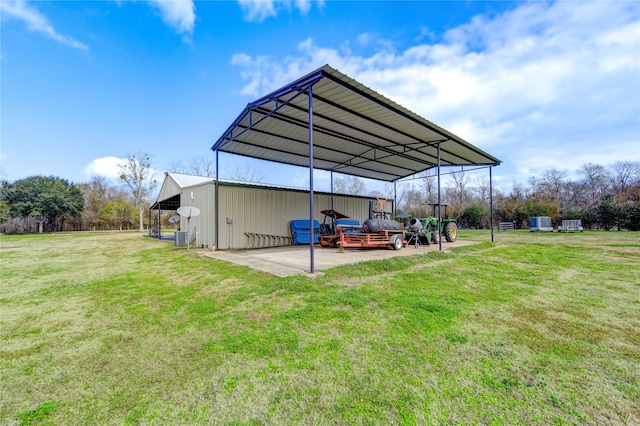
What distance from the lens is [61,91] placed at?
420 inches

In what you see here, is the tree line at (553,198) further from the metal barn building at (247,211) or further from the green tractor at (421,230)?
the metal barn building at (247,211)

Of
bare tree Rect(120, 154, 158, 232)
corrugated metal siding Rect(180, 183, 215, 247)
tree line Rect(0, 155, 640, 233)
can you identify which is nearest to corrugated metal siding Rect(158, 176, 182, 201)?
corrugated metal siding Rect(180, 183, 215, 247)

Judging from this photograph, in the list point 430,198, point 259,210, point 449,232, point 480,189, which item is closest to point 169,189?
point 259,210

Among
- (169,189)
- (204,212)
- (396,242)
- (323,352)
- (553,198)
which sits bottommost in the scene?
(323,352)

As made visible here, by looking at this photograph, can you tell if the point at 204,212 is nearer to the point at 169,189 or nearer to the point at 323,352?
the point at 169,189

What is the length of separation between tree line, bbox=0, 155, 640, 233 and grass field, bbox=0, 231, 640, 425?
18.7m

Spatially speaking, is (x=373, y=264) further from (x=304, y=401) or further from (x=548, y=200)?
(x=548, y=200)

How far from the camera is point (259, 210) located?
36.6ft

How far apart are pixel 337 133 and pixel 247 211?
16.6ft

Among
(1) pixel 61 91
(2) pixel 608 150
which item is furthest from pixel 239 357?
(2) pixel 608 150

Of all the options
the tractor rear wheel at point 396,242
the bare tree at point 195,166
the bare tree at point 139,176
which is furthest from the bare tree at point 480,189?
the bare tree at point 139,176

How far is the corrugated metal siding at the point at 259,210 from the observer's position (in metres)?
10.3

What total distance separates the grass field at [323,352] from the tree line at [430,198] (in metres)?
18.7

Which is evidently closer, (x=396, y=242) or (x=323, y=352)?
(x=323, y=352)
